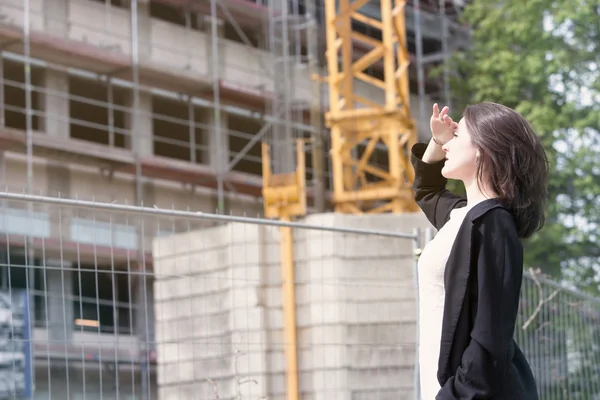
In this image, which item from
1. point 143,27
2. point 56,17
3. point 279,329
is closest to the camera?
point 279,329

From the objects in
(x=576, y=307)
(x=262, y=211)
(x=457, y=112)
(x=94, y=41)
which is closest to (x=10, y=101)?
(x=94, y=41)

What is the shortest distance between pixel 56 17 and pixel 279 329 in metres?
11.5

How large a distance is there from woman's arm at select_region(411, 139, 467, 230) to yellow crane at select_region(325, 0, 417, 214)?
19152 millimetres

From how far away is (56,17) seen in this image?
2044cm

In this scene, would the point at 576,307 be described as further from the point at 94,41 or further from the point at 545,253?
the point at 545,253

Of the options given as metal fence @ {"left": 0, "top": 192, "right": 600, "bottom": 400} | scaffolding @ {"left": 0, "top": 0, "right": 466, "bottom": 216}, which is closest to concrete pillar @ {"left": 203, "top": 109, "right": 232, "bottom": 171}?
scaffolding @ {"left": 0, "top": 0, "right": 466, "bottom": 216}

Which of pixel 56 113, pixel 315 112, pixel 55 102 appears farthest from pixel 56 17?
pixel 315 112

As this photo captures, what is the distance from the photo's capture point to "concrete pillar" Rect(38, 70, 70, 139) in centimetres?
2077

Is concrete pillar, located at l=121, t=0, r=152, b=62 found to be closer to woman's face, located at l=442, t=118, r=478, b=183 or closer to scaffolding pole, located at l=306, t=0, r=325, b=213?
scaffolding pole, located at l=306, t=0, r=325, b=213

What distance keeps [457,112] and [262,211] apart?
535 cm

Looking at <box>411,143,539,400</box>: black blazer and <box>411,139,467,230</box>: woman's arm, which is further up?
<box>411,139,467,230</box>: woman's arm

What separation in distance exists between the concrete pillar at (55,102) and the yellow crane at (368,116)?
Result: 184 inches

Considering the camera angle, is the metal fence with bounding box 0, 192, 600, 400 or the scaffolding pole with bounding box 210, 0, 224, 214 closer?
the metal fence with bounding box 0, 192, 600, 400

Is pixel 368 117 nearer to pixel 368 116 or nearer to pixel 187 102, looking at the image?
pixel 368 116
